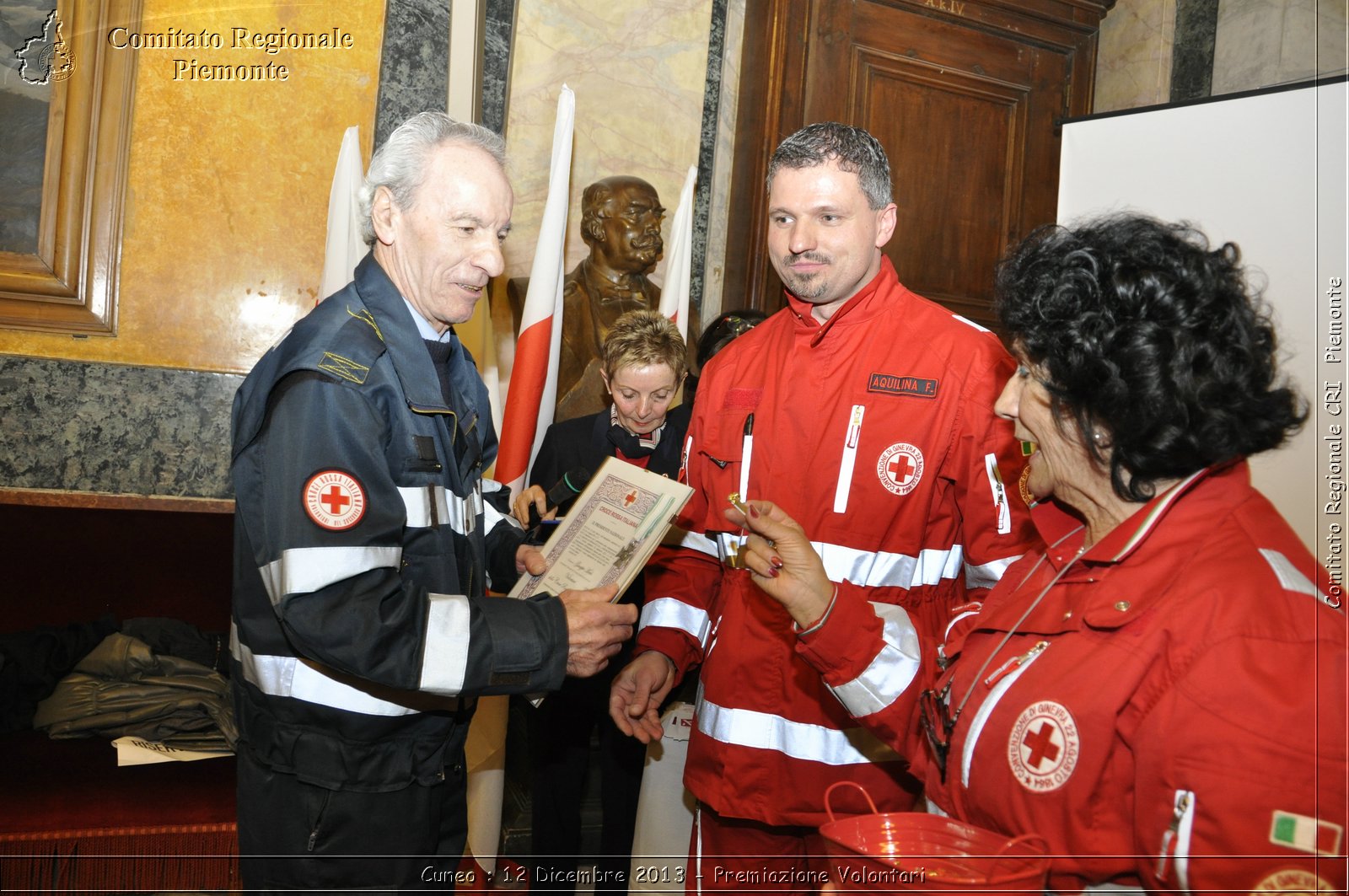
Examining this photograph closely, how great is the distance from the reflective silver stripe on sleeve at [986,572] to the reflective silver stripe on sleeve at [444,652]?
3.44 feet

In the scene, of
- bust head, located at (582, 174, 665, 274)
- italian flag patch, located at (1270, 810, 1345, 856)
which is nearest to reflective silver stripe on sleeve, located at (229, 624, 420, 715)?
italian flag patch, located at (1270, 810, 1345, 856)

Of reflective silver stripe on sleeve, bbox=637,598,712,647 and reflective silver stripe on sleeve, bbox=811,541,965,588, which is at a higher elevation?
reflective silver stripe on sleeve, bbox=811,541,965,588

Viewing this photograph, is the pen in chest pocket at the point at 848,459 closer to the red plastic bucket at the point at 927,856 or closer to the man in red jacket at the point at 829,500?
the man in red jacket at the point at 829,500

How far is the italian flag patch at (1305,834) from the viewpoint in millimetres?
943

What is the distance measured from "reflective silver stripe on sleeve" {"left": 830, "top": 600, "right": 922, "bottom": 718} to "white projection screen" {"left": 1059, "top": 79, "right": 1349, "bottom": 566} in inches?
55.4

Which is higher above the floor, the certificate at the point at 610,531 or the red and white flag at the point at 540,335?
the red and white flag at the point at 540,335

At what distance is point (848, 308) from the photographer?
2115 millimetres

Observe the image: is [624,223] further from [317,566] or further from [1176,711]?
[1176,711]

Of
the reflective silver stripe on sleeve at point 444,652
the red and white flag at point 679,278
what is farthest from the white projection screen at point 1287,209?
the reflective silver stripe on sleeve at point 444,652

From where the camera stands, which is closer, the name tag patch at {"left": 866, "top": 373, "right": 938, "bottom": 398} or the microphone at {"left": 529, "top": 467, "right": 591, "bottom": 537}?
the name tag patch at {"left": 866, "top": 373, "right": 938, "bottom": 398}

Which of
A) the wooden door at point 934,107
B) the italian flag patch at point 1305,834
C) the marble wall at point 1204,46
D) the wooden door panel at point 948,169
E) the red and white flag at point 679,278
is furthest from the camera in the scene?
the wooden door panel at point 948,169

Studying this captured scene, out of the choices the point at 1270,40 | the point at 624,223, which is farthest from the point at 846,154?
the point at 1270,40

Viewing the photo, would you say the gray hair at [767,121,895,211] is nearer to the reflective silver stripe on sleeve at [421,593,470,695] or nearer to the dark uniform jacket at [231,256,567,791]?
the dark uniform jacket at [231,256,567,791]

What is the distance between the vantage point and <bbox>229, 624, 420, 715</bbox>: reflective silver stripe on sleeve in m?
1.67
